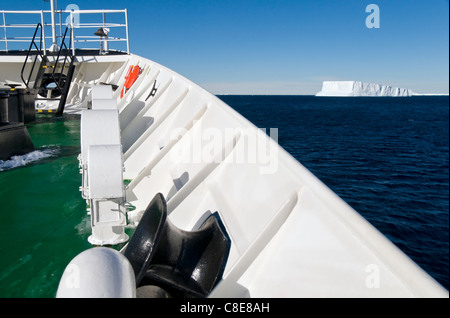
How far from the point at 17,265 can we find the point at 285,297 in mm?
2542

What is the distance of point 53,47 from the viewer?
547 inches

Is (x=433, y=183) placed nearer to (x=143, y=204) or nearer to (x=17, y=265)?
(x=143, y=204)

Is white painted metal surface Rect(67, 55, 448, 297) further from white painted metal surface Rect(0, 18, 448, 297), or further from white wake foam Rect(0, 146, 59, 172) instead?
white wake foam Rect(0, 146, 59, 172)

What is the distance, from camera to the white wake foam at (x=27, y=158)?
6.53 metres

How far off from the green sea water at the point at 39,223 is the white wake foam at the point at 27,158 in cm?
2

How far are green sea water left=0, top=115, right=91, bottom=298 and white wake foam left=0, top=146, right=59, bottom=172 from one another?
0.02 metres

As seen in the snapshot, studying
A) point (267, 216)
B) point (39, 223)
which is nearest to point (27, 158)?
point (39, 223)

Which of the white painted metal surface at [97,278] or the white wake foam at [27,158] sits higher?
the white painted metal surface at [97,278]

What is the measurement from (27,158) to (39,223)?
357 cm

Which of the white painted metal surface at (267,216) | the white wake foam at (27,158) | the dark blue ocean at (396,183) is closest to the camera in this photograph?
the white painted metal surface at (267,216)

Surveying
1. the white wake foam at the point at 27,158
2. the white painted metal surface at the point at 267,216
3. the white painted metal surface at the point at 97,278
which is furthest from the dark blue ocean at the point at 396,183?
the white wake foam at the point at 27,158

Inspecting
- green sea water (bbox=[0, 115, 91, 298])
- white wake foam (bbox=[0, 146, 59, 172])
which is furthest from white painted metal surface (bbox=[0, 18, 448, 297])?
white wake foam (bbox=[0, 146, 59, 172])

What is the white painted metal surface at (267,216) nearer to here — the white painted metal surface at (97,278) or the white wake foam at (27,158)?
the white painted metal surface at (97,278)

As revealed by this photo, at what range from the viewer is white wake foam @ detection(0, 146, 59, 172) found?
257 inches
